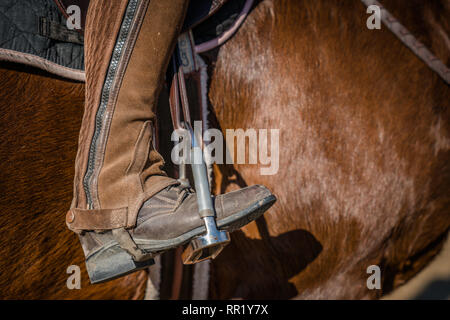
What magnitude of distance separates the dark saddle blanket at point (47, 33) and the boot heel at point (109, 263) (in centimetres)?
45

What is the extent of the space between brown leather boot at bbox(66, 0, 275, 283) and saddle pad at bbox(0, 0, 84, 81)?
0.33 feet

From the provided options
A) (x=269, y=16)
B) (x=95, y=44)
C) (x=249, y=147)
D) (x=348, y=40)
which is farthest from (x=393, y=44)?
(x=95, y=44)

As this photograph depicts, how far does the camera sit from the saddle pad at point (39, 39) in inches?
31.4

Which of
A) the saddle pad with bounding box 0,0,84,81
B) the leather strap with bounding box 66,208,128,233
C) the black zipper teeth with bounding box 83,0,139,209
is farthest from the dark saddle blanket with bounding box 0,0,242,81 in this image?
the leather strap with bounding box 66,208,128,233

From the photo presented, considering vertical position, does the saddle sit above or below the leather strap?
above

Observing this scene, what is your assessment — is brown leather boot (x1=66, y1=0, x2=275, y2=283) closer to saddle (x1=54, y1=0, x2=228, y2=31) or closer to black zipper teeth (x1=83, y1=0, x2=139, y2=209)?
black zipper teeth (x1=83, y1=0, x2=139, y2=209)

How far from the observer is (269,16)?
997 millimetres

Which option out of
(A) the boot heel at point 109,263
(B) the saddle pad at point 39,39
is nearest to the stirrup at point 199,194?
(A) the boot heel at point 109,263

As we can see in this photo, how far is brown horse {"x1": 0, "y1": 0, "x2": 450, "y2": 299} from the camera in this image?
947mm

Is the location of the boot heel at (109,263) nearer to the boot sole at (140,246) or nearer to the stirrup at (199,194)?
the boot sole at (140,246)

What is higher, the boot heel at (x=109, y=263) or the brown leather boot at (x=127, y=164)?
Answer: the brown leather boot at (x=127, y=164)

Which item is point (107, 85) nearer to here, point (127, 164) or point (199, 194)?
point (127, 164)

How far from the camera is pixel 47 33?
2.76ft
